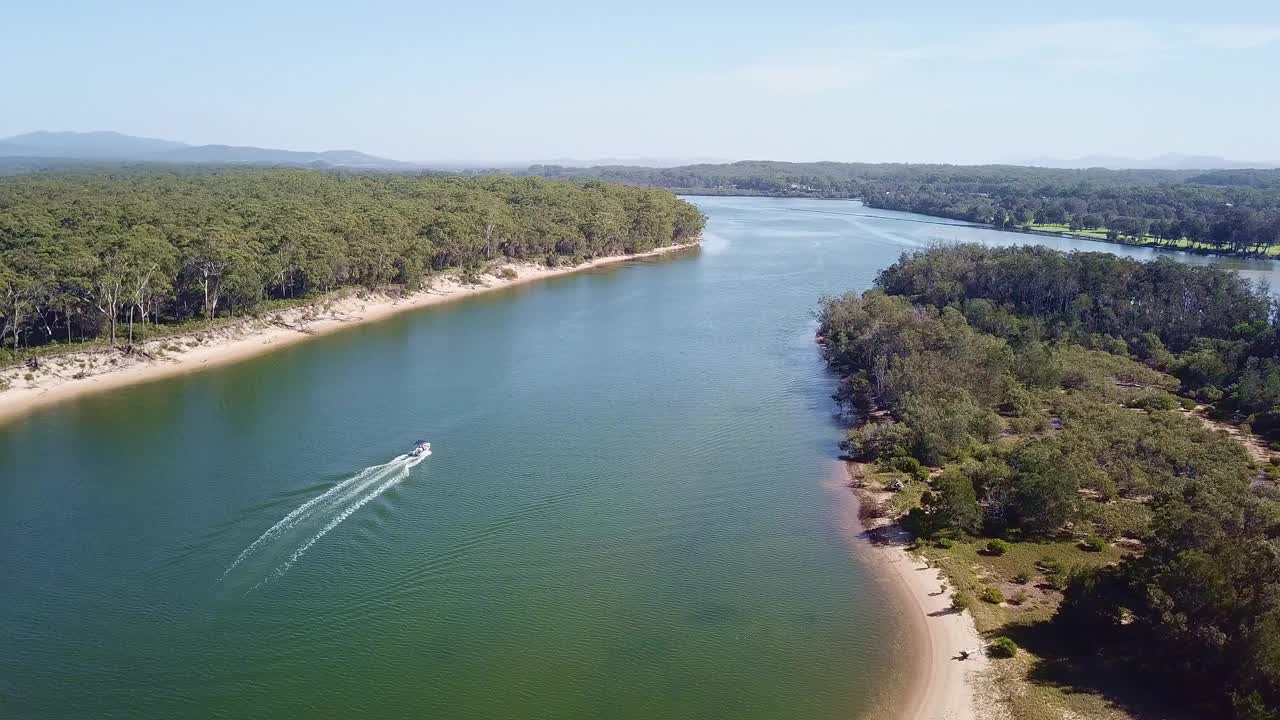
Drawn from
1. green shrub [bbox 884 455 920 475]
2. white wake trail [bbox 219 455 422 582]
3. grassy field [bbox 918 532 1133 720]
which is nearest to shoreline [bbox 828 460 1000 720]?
grassy field [bbox 918 532 1133 720]

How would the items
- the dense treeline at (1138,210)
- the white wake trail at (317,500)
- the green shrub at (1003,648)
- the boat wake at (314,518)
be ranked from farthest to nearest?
1. the dense treeline at (1138,210)
2. the white wake trail at (317,500)
3. the boat wake at (314,518)
4. the green shrub at (1003,648)

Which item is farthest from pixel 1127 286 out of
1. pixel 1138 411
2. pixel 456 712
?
pixel 456 712

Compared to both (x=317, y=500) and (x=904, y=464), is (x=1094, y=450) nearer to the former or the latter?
→ (x=904, y=464)

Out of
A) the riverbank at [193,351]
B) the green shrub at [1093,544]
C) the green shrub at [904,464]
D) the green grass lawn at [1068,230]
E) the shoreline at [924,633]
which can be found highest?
the green grass lawn at [1068,230]

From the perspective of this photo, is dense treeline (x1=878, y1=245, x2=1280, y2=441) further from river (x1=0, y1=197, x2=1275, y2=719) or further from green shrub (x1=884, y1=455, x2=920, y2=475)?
river (x1=0, y1=197, x2=1275, y2=719)

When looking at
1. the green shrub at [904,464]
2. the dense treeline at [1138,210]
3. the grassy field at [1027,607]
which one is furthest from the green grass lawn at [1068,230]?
the grassy field at [1027,607]

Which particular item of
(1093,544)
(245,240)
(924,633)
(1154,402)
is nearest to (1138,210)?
(1154,402)

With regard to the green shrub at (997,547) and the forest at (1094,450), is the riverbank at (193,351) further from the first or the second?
the green shrub at (997,547)
